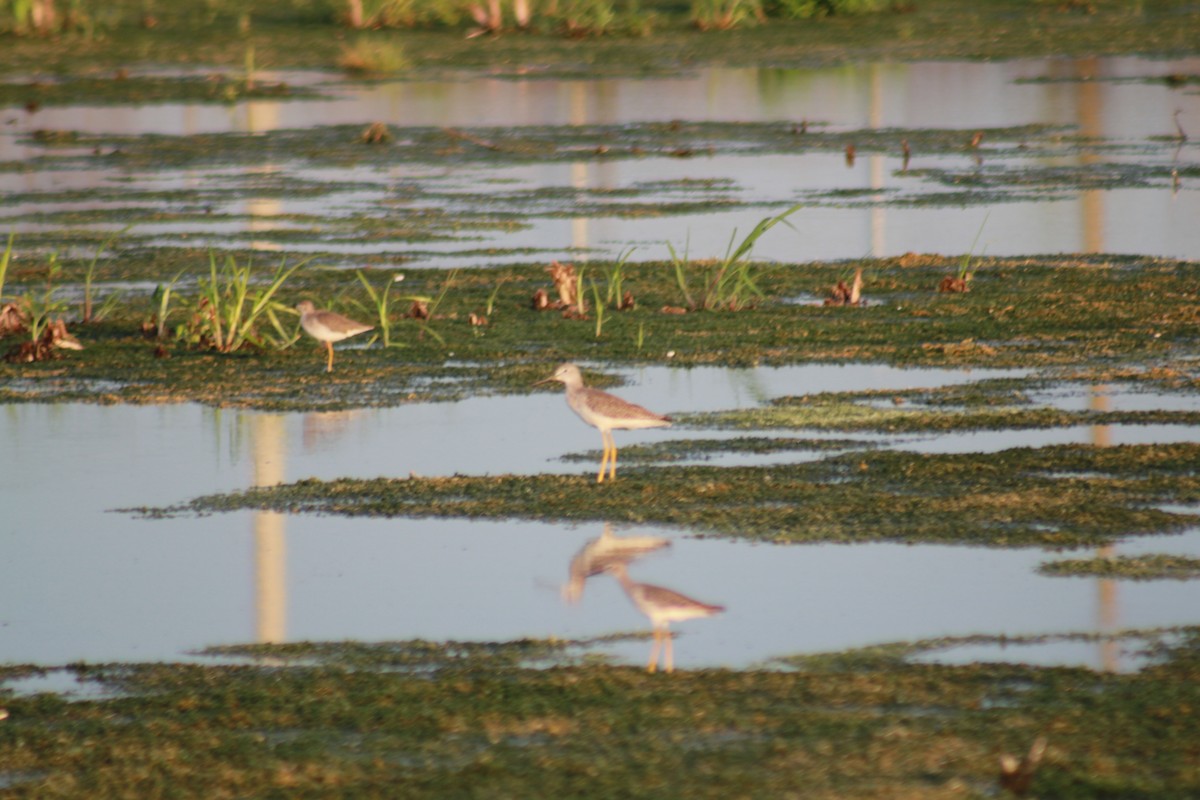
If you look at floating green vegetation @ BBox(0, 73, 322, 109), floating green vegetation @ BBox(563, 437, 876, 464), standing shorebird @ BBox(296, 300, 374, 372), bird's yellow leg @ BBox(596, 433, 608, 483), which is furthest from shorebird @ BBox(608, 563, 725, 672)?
floating green vegetation @ BBox(0, 73, 322, 109)

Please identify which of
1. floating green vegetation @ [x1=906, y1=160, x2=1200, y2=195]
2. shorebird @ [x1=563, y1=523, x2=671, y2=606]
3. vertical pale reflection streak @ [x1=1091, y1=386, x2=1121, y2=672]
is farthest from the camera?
floating green vegetation @ [x1=906, y1=160, x2=1200, y2=195]

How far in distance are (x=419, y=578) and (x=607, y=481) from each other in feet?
5.01

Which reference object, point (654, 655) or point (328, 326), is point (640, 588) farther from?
point (328, 326)

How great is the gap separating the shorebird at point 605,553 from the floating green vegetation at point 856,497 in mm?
225

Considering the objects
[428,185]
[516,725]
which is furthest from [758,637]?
[428,185]

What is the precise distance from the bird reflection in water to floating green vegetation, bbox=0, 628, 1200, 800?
1.56 ft

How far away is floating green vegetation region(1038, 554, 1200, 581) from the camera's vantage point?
294 inches

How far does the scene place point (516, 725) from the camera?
235 inches

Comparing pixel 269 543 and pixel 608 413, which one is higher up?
pixel 608 413

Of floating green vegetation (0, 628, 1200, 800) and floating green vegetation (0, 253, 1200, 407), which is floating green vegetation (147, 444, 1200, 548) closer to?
floating green vegetation (0, 253, 1200, 407)

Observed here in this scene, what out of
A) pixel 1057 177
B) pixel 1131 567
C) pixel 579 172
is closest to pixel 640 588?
pixel 1131 567

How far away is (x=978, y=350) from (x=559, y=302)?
309cm

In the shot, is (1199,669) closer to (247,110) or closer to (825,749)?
(825,749)

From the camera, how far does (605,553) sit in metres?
8.14
